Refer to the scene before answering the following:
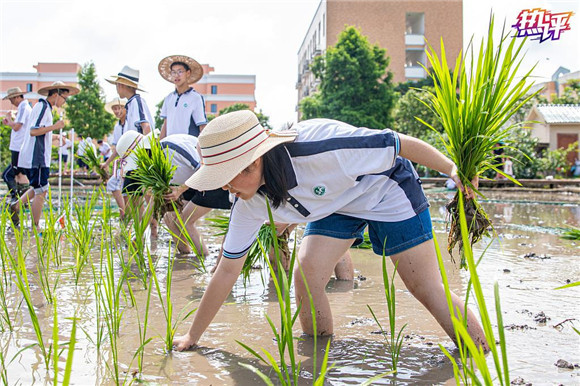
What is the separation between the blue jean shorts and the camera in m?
2.45

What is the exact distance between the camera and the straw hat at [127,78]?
6516mm

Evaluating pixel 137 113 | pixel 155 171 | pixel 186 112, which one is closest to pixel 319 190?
pixel 155 171

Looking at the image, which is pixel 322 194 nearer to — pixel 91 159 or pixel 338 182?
pixel 338 182

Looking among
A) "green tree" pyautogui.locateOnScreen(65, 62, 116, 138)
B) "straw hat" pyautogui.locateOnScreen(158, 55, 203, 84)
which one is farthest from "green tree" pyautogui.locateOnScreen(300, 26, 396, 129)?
"straw hat" pyautogui.locateOnScreen(158, 55, 203, 84)

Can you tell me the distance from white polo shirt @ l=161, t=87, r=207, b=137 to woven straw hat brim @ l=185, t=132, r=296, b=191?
3644 mm

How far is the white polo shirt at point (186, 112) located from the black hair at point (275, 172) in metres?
3.61

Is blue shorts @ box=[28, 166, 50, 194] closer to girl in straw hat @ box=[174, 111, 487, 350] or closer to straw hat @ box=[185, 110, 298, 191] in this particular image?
girl in straw hat @ box=[174, 111, 487, 350]

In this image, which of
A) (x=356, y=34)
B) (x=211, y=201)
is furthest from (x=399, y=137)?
(x=356, y=34)

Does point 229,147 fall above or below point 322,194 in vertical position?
above

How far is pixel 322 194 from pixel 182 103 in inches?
145

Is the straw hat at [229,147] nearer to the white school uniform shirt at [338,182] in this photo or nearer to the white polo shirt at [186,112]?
the white school uniform shirt at [338,182]

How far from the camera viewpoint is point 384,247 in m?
2.43

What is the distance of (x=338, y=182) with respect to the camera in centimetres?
234

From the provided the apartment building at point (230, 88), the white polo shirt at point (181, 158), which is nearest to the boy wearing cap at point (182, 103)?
the white polo shirt at point (181, 158)
